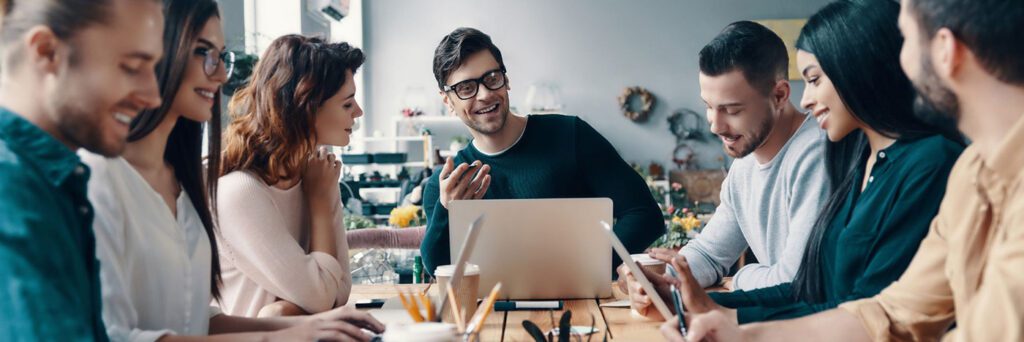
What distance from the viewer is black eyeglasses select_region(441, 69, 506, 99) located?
242 cm

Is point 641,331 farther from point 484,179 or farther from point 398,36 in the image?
point 398,36

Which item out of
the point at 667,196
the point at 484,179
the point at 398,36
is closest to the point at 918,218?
the point at 484,179

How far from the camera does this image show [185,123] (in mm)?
1518

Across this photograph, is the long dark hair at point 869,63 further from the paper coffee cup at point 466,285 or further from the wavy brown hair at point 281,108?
the wavy brown hair at point 281,108

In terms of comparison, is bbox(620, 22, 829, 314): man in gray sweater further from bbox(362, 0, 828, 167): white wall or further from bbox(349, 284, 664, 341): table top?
bbox(362, 0, 828, 167): white wall

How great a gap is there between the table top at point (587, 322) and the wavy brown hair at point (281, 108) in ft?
1.59

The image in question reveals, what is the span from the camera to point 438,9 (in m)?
8.60

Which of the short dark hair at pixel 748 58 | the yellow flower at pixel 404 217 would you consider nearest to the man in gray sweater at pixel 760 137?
the short dark hair at pixel 748 58

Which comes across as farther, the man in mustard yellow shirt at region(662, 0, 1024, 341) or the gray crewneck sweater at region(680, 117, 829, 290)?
the gray crewneck sweater at region(680, 117, 829, 290)

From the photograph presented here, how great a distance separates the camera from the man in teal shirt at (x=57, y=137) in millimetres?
885

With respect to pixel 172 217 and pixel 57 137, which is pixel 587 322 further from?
pixel 57 137

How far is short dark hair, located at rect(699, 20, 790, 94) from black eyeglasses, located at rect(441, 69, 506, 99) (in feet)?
1.89

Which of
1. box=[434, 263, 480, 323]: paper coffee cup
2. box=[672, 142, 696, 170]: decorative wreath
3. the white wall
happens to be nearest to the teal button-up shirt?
box=[434, 263, 480, 323]: paper coffee cup

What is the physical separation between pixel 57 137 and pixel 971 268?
3.36 feet
